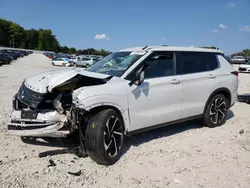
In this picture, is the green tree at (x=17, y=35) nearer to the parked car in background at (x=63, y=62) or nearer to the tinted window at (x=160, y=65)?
the parked car in background at (x=63, y=62)

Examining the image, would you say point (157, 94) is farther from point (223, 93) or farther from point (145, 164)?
point (223, 93)

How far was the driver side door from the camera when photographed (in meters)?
4.28

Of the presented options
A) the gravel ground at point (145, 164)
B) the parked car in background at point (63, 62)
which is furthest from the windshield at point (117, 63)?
the parked car in background at point (63, 62)

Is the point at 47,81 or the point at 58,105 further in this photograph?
the point at 47,81

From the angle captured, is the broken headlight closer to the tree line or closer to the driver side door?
the driver side door

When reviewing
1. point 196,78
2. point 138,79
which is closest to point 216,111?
point 196,78

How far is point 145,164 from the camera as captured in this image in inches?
157

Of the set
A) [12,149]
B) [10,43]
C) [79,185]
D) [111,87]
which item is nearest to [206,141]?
[111,87]

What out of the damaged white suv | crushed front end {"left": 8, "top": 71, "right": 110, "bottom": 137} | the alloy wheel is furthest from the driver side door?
the alloy wheel

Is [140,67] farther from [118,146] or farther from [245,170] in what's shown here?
[245,170]

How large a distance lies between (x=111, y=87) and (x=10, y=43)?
13873 centimetres

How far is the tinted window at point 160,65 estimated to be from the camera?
4.61 m

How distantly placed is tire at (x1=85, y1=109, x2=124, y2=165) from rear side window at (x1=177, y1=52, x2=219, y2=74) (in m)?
1.93

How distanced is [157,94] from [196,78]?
1.23 metres
